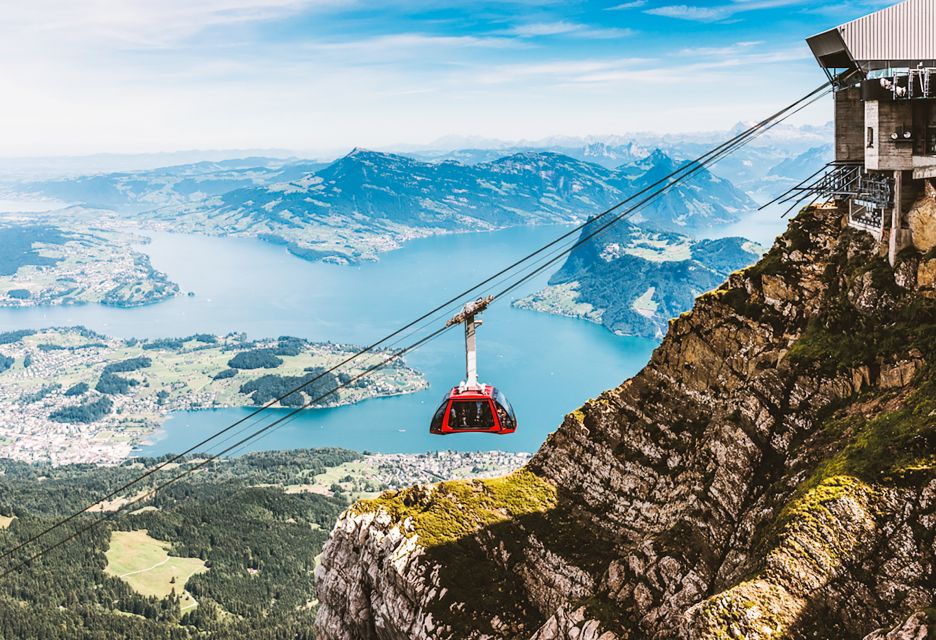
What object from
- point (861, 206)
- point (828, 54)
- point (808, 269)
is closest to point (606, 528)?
point (808, 269)

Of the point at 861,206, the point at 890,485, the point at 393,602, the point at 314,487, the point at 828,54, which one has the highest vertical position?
the point at 828,54

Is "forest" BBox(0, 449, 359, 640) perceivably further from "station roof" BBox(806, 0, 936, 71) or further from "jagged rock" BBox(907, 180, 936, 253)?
"station roof" BBox(806, 0, 936, 71)

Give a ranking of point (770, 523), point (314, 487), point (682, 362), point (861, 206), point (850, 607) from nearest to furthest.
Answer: point (850, 607)
point (770, 523)
point (861, 206)
point (682, 362)
point (314, 487)

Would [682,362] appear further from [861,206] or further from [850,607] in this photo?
[850,607]

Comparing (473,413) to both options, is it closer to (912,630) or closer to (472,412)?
(472,412)

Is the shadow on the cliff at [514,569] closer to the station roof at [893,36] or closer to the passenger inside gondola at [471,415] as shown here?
the passenger inside gondola at [471,415]

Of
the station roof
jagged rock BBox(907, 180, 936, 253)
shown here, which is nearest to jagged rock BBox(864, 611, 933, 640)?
jagged rock BBox(907, 180, 936, 253)
